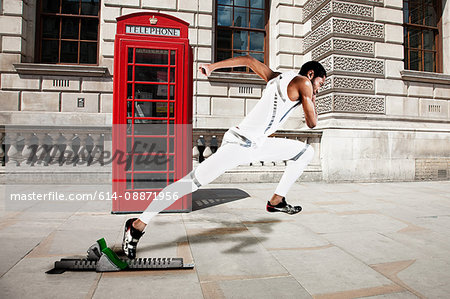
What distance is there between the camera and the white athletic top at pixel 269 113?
208 cm

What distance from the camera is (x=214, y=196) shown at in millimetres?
5855

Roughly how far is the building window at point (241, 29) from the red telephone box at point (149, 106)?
6142 millimetres

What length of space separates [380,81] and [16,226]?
30.0 feet

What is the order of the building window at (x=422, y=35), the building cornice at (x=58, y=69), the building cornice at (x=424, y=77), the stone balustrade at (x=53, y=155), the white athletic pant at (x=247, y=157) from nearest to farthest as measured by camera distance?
the white athletic pant at (x=247, y=157), the stone balustrade at (x=53, y=155), the building cornice at (x=58, y=69), the building cornice at (x=424, y=77), the building window at (x=422, y=35)

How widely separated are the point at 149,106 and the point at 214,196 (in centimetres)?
237

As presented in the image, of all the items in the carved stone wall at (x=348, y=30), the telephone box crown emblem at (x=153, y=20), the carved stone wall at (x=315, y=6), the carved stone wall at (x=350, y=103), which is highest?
the carved stone wall at (x=315, y=6)

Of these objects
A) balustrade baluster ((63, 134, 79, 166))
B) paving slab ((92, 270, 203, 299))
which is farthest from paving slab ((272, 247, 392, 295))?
balustrade baluster ((63, 134, 79, 166))

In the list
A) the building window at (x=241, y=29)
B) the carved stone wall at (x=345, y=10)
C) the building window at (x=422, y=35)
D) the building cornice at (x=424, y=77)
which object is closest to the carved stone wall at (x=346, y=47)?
the carved stone wall at (x=345, y=10)

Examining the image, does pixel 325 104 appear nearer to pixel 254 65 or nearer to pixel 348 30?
pixel 348 30

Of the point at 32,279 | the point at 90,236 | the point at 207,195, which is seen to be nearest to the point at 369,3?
the point at 207,195

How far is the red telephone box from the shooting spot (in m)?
4.10

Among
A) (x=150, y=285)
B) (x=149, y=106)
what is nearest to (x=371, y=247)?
(x=150, y=285)

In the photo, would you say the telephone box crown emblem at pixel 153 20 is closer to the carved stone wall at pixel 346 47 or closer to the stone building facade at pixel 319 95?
the stone building facade at pixel 319 95

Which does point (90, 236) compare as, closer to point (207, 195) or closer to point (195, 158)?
point (207, 195)
